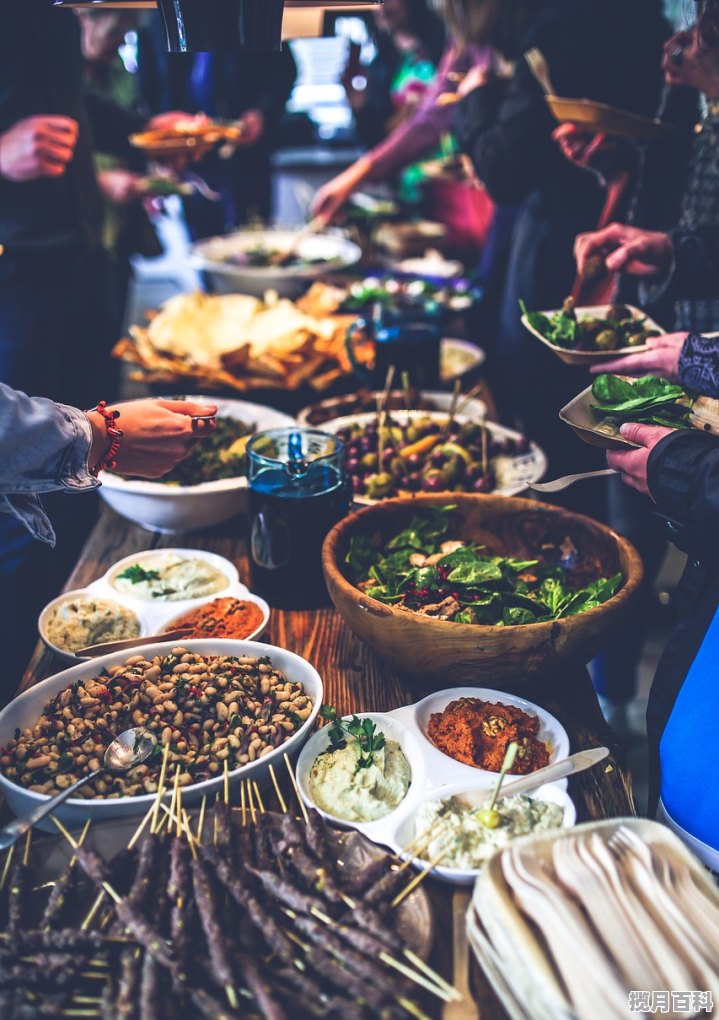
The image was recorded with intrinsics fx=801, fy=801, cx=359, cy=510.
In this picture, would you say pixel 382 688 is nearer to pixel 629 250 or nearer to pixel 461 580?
pixel 461 580

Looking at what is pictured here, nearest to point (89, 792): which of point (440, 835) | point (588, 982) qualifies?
point (440, 835)

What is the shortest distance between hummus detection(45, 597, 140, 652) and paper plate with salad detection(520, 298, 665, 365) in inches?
47.6

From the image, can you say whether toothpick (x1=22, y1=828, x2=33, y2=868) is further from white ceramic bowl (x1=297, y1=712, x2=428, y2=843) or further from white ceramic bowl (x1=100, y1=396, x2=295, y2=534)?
white ceramic bowl (x1=100, y1=396, x2=295, y2=534)

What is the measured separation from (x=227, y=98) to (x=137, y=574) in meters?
4.91

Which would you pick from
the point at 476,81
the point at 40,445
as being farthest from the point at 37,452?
the point at 476,81

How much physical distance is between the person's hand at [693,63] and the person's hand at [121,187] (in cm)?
291

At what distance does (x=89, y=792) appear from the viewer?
50.5 inches

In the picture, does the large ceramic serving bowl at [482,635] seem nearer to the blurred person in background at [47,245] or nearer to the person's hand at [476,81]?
the blurred person in background at [47,245]

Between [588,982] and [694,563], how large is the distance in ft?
2.86

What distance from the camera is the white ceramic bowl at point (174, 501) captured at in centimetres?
208

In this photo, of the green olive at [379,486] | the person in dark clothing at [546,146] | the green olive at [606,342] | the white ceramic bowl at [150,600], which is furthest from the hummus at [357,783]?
the person in dark clothing at [546,146]

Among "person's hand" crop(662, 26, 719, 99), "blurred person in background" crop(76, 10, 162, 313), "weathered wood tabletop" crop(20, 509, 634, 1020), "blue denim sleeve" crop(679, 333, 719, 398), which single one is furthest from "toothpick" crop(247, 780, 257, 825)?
"blurred person in background" crop(76, 10, 162, 313)

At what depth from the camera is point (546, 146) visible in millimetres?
3201

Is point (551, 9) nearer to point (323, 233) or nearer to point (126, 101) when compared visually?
point (323, 233)
